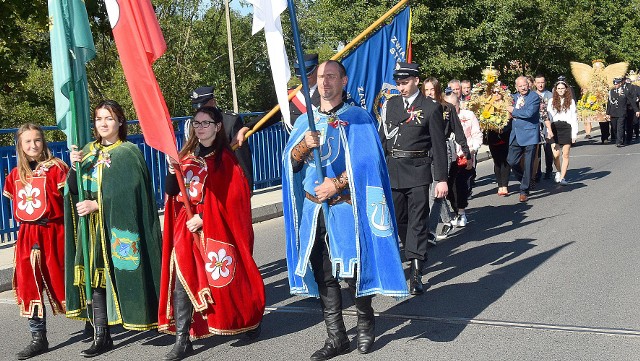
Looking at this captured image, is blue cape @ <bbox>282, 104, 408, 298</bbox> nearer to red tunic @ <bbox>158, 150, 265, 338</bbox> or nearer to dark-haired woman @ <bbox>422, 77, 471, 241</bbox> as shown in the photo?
red tunic @ <bbox>158, 150, 265, 338</bbox>

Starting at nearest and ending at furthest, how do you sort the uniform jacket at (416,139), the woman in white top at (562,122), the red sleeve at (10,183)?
the red sleeve at (10,183) < the uniform jacket at (416,139) < the woman in white top at (562,122)

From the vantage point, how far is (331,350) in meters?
5.76

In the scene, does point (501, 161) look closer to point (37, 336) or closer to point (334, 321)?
point (334, 321)

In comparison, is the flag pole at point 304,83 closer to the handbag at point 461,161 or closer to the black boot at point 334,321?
the black boot at point 334,321

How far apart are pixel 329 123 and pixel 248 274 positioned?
46.9 inches

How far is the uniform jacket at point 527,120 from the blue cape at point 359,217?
8065 mm

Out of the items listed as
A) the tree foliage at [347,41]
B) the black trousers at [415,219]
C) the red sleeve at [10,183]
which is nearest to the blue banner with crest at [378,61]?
the black trousers at [415,219]

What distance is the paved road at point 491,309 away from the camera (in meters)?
5.92

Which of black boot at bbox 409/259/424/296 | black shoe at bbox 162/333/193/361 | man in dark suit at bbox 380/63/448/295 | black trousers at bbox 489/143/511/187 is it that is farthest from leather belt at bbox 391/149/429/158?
black trousers at bbox 489/143/511/187

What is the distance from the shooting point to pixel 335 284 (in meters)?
5.82

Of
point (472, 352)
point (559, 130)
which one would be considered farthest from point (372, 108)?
point (559, 130)

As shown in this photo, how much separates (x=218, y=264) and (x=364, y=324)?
1004 millimetres

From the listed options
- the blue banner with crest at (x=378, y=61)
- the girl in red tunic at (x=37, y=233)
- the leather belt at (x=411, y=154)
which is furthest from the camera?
the blue banner with crest at (x=378, y=61)

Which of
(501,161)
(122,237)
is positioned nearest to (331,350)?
(122,237)
